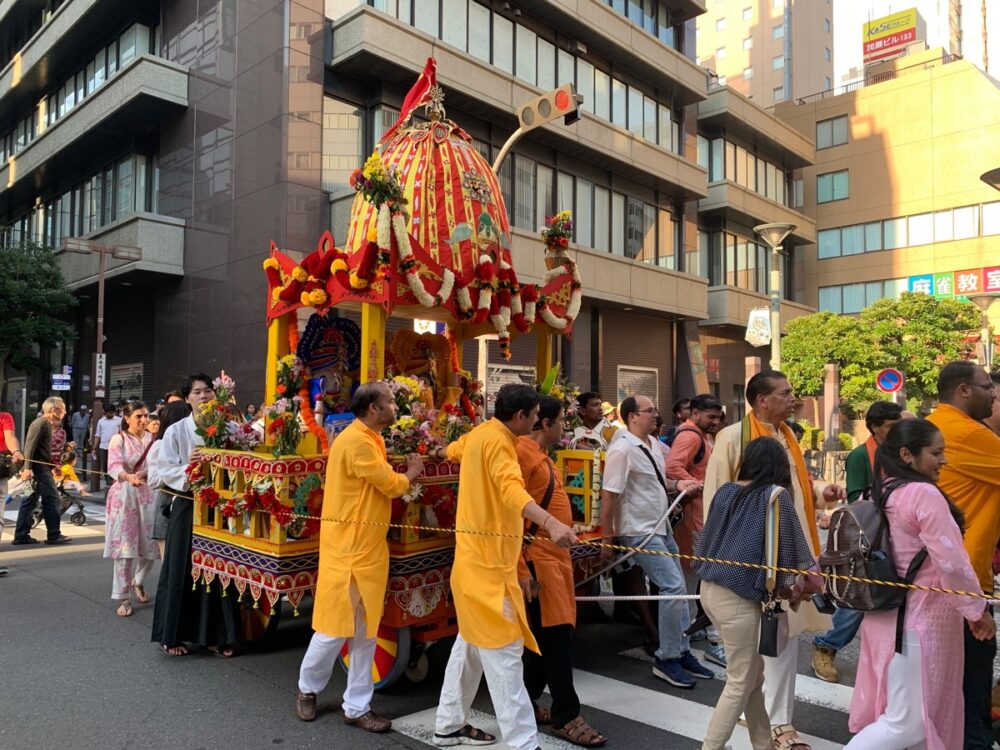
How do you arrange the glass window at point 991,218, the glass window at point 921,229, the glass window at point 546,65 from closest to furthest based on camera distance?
the glass window at point 546,65, the glass window at point 991,218, the glass window at point 921,229

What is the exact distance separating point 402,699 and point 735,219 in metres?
26.5

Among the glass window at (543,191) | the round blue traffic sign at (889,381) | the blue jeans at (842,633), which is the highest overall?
the glass window at (543,191)

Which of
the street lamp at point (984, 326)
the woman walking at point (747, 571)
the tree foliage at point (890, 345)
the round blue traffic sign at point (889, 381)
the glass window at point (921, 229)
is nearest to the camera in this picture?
the woman walking at point (747, 571)

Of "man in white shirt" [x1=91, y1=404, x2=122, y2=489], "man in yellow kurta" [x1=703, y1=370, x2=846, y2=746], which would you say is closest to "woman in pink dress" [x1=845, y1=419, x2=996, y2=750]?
"man in yellow kurta" [x1=703, y1=370, x2=846, y2=746]

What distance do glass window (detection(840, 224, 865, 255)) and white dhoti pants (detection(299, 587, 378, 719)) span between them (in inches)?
1399

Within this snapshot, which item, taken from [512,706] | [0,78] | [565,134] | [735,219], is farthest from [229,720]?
[0,78]

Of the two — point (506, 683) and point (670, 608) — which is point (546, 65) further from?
point (506, 683)

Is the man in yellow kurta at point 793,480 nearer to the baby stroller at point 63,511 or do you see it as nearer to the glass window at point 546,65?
the baby stroller at point 63,511

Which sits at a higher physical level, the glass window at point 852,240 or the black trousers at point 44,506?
the glass window at point 852,240

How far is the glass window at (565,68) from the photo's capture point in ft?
69.6

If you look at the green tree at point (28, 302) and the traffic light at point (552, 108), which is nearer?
the traffic light at point (552, 108)

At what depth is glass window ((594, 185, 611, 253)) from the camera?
22406 mm

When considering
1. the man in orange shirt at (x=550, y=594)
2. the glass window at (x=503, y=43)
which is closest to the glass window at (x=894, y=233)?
the glass window at (x=503, y=43)

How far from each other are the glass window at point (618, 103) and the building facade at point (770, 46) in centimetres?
3141
